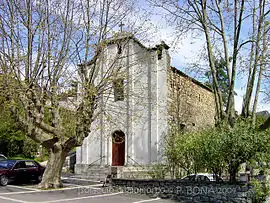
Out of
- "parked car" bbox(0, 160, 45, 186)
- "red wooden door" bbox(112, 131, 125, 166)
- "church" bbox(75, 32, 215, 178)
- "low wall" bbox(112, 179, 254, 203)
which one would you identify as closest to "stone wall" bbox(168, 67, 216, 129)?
"church" bbox(75, 32, 215, 178)

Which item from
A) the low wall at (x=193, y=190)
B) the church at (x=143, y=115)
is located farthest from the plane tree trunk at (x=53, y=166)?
the church at (x=143, y=115)

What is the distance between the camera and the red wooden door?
77.3 ft

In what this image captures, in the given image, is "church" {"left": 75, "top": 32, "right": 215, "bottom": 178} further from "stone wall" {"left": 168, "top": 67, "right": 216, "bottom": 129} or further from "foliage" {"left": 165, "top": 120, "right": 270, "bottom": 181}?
"foliage" {"left": 165, "top": 120, "right": 270, "bottom": 181}

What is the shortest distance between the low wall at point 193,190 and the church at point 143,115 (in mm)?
5530

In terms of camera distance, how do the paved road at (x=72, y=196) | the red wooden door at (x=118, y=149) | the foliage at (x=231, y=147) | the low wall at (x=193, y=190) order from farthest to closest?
the red wooden door at (x=118, y=149), the paved road at (x=72, y=196), the low wall at (x=193, y=190), the foliage at (x=231, y=147)

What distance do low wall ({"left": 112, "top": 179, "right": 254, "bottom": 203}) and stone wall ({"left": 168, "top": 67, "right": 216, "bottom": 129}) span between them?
7.48 m

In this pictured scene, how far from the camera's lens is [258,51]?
1515 cm

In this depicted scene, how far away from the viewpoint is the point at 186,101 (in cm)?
2444

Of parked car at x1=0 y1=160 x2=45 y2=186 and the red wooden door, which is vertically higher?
the red wooden door

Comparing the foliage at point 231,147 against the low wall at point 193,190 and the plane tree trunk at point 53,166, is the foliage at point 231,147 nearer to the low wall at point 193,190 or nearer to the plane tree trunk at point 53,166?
the low wall at point 193,190

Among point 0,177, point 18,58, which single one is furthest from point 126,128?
point 18,58

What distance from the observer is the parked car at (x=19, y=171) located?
60.3 ft

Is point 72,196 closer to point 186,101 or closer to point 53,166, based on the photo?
point 53,166

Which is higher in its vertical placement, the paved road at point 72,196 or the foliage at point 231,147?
the foliage at point 231,147
